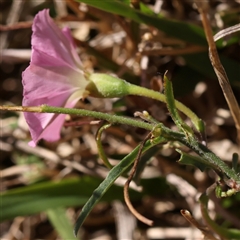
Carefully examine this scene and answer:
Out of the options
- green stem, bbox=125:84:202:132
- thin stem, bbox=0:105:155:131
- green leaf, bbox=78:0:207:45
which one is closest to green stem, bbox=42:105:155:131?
thin stem, bbox=0:105:155:131

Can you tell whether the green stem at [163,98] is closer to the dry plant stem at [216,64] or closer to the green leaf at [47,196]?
the dry plant stem at [216,64]

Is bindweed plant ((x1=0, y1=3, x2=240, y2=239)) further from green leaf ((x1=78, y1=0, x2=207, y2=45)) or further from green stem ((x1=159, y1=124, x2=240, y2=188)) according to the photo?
green leaf ((x1=78, y1=0, x2=207, y2=45))

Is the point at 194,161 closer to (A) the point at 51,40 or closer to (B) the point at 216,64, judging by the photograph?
(B) the point at 216,64

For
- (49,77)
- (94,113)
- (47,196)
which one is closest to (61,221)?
(47,196)

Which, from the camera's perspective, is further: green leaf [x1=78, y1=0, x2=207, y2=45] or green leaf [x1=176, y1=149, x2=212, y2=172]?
green leaf [x1=78, y1=0, x2=207, y2=45]

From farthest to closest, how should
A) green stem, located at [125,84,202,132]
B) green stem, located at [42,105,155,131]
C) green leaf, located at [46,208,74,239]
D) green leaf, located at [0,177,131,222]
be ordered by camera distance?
1. green leaf, located at [46,208,74,239]
2. green leaf, located at [0,177,131,222]
3. green stem, located at [125,84,202,132]
4. green stem, located at [42,105,155,131]

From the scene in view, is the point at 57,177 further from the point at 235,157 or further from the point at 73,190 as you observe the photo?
the point at 235,157
